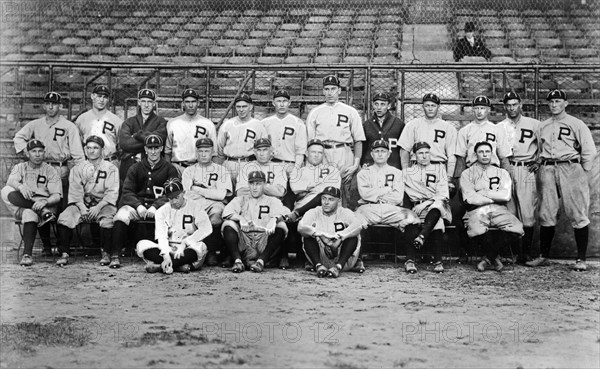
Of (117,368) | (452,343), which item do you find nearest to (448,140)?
(452,343)

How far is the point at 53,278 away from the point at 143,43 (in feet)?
29.6

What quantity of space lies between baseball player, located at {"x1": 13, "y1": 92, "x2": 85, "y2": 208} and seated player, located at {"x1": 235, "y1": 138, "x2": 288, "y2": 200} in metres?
1.84

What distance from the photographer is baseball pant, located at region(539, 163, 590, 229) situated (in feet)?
24.0

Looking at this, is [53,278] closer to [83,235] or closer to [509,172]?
[83,235]

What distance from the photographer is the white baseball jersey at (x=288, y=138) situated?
305 inches

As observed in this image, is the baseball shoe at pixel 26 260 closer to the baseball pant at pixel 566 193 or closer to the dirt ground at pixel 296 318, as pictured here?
the dirt ground at pixel 296 318

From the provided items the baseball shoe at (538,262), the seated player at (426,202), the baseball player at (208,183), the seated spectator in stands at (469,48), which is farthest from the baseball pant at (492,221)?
the seated spectator in stands at (469,48)

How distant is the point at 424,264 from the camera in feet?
24.5

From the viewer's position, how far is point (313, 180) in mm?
7496

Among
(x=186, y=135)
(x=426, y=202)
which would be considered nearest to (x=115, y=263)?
(x=186, y=135)

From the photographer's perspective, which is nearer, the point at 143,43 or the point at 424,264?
the point at 424,264

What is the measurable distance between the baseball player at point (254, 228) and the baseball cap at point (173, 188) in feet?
1.68

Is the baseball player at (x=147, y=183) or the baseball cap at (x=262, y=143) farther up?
the baseball cap at (x=262, y=143)

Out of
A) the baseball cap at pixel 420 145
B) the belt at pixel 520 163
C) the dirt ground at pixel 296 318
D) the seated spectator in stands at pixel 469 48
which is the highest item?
the seated spectator in stands at pixel 469 48
